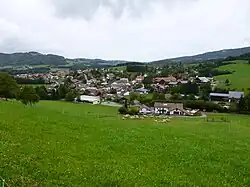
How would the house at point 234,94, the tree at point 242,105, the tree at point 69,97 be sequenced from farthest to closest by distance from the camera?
the house at point 234,94 → the tree at point 69,97 → the tree at point 242,105

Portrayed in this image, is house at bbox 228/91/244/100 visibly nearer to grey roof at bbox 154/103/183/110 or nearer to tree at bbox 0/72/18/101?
grey roof at bbox 154/103/183/110

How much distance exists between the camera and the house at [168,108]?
361 feet

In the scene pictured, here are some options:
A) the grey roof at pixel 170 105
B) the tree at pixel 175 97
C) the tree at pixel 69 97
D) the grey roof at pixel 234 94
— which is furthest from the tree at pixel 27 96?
the grey roof at pixel 234 94

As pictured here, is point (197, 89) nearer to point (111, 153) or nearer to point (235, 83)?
point (235, 83)

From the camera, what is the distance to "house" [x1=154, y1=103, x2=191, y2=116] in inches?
4328

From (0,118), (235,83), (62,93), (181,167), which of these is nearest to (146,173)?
(181,167)

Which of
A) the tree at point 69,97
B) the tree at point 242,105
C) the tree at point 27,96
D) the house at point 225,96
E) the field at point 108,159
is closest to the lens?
A: the field at point 108,159

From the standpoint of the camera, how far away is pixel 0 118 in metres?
32.1

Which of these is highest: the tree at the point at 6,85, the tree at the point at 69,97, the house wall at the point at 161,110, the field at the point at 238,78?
the tree at the point at 6,85

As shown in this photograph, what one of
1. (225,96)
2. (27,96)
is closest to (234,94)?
(225,96)

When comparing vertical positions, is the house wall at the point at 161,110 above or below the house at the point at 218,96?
below

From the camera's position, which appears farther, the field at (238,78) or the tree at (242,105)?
the field at (238,78)

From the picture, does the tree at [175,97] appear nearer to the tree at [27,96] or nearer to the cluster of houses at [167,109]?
the cluster of houses at [167,109]

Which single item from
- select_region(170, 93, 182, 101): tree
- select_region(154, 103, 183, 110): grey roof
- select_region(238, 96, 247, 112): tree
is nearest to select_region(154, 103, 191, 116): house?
select_region(154, 103, 183, 110): grey roof
